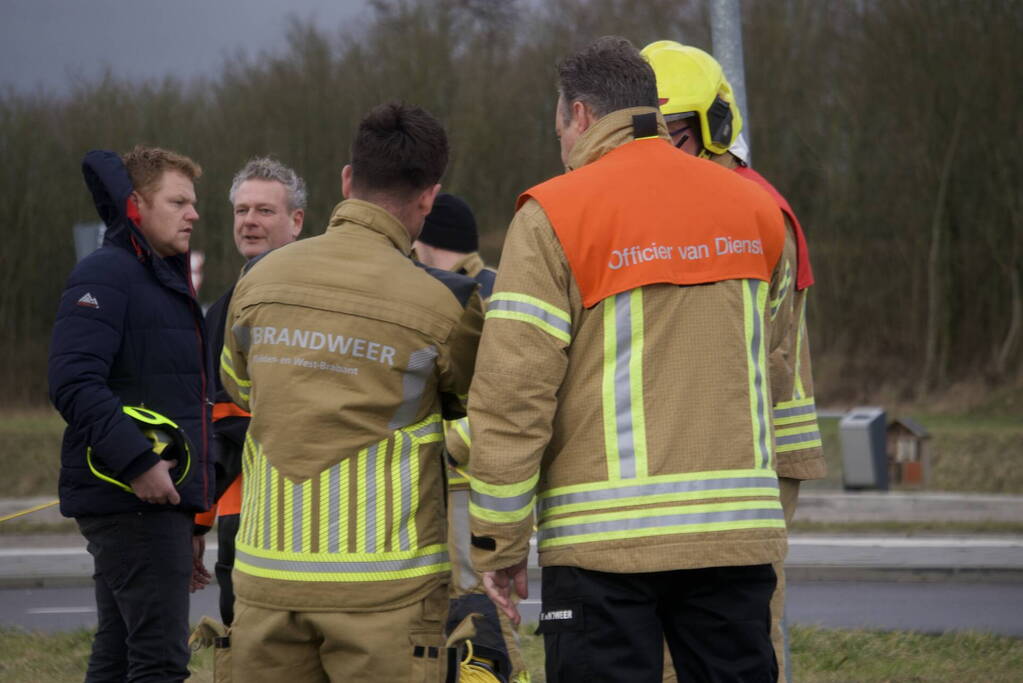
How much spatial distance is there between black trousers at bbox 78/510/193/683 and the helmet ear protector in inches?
4.8

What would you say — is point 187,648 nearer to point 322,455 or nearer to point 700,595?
point 322,455

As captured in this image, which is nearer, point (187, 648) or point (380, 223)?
point (380, 223)

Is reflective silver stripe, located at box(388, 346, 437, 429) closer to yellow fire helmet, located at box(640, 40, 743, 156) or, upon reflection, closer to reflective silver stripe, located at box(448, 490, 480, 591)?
yellow fire helmet, located at box(640, 40, 743, 156)

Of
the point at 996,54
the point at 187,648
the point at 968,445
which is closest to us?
the point at 187,648

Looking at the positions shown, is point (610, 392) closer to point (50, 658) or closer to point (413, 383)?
point (413, 383)

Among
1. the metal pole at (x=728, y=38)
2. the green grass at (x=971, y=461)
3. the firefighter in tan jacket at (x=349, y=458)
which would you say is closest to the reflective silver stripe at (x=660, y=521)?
the firefighter in tan jacket at (x=349, y=458)

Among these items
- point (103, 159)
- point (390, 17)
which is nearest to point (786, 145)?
point (390, 17)

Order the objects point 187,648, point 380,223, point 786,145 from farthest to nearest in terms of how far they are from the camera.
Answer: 1. point 786,145
2. point 187,648
3. point 380,223

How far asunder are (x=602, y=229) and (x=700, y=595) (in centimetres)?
86

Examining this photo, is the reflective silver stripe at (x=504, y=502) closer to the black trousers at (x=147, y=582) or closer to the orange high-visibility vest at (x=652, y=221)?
the orange high-visibility vest at (x=652, y=221)

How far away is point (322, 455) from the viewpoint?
299cm

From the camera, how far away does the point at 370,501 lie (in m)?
3.00

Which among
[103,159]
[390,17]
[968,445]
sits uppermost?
[390,17]

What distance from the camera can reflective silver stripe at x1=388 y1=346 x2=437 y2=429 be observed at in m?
3.05
